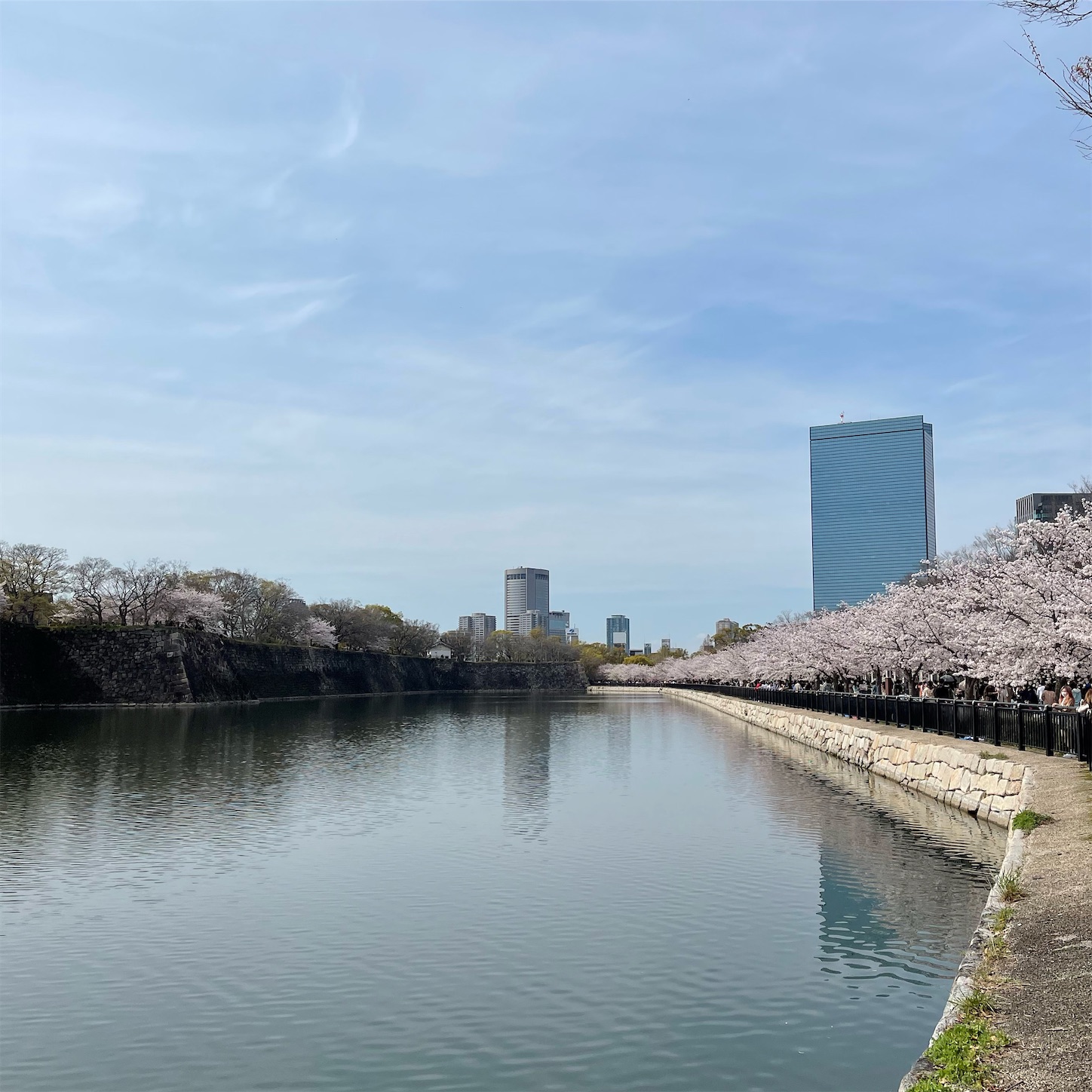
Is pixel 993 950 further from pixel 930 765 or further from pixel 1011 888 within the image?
pixel 930 765

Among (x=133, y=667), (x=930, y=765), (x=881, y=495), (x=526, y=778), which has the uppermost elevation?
(x=881, y=495)

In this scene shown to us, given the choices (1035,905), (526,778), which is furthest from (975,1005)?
(526,778)

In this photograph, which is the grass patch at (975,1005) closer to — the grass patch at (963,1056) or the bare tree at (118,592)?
the grass patch at (963,1056)

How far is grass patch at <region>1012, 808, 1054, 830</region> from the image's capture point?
15.1m

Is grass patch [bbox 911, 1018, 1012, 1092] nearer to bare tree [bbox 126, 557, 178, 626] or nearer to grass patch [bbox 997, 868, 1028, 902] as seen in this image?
grass patch [bbox 997, 868, 1028, 902]

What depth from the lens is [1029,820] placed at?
15.4 metres

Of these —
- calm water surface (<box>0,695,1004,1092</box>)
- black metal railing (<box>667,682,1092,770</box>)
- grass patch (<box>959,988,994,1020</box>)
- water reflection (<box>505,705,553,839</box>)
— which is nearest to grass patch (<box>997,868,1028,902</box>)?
calm water surface (<box>0,695,1004,1092</box>)

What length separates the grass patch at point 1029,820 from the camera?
15.1m

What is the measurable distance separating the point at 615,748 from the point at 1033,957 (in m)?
33.7

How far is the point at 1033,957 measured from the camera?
8719 millimetres

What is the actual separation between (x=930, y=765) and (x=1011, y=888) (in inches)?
590

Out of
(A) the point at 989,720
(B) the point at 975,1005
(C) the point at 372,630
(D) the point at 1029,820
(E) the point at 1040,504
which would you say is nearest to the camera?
(B) the point at 975,1005

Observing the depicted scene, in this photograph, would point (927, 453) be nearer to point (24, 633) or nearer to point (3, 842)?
point (24, 633)

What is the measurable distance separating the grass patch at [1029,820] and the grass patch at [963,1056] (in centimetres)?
890
